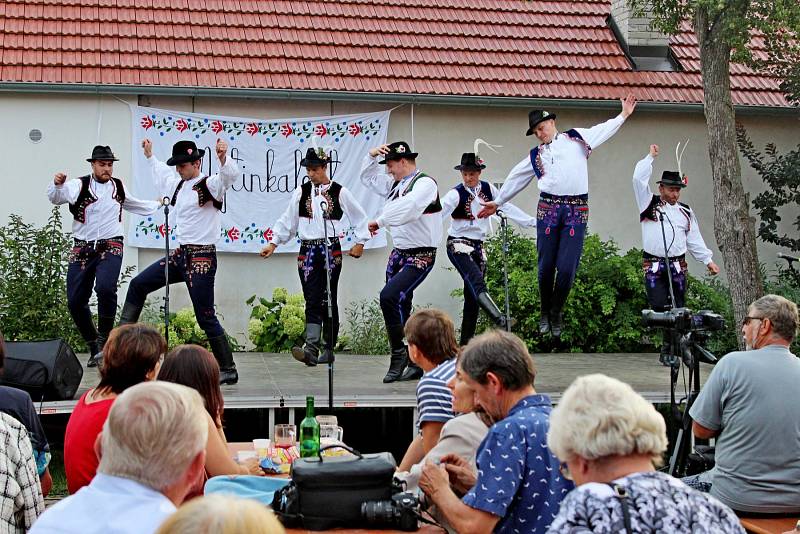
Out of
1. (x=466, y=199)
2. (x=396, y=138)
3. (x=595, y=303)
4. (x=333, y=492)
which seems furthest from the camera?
(x=396, y=138)

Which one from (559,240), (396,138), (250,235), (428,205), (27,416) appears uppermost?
(396,138)

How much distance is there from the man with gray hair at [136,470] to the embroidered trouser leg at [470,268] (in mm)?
6404

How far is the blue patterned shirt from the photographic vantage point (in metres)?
3.34

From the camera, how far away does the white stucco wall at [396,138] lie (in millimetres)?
10766

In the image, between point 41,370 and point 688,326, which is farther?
point 41,370

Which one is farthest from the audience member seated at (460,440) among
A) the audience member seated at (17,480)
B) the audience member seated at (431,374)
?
the audience member seated at (17,480)

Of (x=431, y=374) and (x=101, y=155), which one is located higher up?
(x=101, y=155)

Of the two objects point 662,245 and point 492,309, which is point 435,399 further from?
point 662,245

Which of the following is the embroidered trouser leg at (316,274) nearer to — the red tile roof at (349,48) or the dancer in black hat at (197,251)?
the dancer in black hat at (197,251)

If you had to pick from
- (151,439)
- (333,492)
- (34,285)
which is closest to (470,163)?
(34,285)

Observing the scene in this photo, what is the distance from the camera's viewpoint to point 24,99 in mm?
10750

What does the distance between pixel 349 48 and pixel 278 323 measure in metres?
3.23

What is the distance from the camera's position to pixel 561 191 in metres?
8.41

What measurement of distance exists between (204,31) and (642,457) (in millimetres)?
9853
